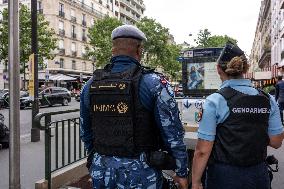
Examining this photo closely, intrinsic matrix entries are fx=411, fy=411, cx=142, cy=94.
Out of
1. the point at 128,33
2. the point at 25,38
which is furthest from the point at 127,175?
the point at 25,38

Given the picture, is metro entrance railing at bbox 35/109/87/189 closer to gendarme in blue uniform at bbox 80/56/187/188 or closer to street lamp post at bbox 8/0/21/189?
street lamp post at bbox 8/0/21/189

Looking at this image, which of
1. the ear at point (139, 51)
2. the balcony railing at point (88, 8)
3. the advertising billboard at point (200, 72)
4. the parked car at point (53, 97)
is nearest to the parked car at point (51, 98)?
the parked car at point (53, 97)

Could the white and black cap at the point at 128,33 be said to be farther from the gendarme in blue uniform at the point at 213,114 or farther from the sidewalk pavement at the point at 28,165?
the sidewalk pavement at the point at 28,165

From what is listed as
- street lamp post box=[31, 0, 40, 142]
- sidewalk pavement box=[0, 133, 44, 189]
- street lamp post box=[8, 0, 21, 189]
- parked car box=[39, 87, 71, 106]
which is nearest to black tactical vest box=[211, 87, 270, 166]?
street lamp post box=[8, 0, 21, 189]

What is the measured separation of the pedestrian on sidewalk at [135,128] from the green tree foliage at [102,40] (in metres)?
55.1

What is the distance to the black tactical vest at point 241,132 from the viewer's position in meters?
2.85

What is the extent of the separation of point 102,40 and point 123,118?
183 ft

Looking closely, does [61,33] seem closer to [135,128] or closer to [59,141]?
[59,141]

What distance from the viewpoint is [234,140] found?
2.85m

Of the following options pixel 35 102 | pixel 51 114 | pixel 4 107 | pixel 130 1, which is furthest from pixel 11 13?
pixel 130 1

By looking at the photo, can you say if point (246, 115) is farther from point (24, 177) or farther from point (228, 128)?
point (24, 177)

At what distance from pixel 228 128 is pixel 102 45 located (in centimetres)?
5591

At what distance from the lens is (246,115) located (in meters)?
2.86

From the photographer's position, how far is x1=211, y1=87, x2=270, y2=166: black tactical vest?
285 centimetres
